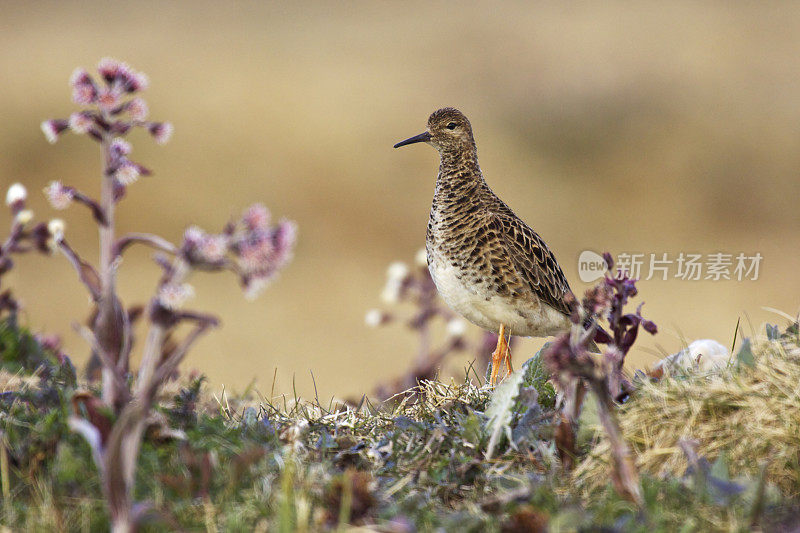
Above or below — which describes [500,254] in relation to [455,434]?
above

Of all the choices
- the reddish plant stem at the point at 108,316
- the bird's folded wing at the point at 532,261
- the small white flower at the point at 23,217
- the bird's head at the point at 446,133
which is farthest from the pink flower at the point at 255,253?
the bird's head at the point at 446,133

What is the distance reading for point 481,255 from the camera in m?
5.32

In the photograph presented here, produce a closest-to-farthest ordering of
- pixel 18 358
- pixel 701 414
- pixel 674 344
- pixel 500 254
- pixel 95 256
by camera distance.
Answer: pixel 701 414 < pixel 18 358 < pixel 500 254 < pixel 674 344 < pixel 95 256

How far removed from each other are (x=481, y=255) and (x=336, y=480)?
115 inches

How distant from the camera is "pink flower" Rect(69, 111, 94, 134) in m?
2.63

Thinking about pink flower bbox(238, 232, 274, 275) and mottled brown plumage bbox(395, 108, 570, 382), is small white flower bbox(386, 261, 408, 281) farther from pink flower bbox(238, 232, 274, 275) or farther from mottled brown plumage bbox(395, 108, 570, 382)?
pink flower bbox(238, 232, 274, 275)

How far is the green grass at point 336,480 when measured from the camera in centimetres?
246

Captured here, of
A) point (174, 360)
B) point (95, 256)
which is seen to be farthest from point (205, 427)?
point (95, 256)

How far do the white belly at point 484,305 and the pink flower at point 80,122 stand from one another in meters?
3.02

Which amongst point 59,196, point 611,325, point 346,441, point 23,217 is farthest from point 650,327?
point 23,217

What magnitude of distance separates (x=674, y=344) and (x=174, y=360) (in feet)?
28.5

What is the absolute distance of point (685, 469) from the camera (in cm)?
284

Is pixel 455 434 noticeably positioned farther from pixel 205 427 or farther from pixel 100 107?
pixel 100 107

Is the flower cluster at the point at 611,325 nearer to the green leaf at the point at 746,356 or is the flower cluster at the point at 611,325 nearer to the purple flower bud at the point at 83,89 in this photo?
the green leaf at the point at 746,356
